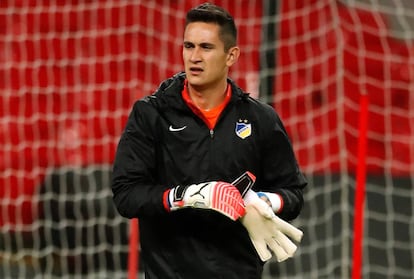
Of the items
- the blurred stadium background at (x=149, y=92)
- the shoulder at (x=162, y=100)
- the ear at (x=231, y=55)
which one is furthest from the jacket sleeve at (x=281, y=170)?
the blurred stadium background at (x=149, y=92)

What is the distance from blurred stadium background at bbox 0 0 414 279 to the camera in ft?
21.4

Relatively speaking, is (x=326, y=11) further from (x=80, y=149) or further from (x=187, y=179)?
(x=187, y=179)

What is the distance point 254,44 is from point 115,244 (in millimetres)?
1593

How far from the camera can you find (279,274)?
21.4 feet

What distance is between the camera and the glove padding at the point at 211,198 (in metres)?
3.35

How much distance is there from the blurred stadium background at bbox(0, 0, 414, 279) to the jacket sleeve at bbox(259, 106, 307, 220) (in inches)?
108

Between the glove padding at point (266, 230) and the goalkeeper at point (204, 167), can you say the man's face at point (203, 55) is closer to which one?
the goalkeeper at point (204, 167)

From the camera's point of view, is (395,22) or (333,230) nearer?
(333,230)

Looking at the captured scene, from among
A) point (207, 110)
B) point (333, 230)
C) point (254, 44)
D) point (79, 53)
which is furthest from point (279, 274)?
point (207, 110)

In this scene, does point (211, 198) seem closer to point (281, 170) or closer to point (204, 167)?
point (204, 167)

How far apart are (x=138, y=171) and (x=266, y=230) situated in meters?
0.47

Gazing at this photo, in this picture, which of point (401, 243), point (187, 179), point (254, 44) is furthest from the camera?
point (254, 44)

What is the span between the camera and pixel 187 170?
3568 millimetres

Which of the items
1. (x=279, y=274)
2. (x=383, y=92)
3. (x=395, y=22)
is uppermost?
(x=395, y=22)
